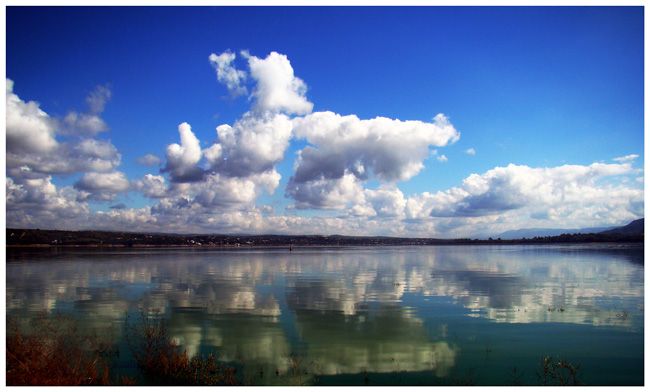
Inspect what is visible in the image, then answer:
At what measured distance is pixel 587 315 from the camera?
26.2 meters

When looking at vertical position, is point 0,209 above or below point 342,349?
above

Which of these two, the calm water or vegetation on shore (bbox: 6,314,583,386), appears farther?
the calm water

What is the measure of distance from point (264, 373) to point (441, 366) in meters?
6.54

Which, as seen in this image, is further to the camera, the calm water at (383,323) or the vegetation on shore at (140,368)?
the calm water at (383,323)

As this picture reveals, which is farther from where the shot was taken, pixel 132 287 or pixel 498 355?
pixel 132 287

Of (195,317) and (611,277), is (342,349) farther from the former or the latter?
(611,277)

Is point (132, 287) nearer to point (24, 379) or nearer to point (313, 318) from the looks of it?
point (313, 318)

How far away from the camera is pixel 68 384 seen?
13734 millimetres

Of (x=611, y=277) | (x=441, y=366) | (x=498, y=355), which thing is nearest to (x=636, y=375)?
(x=498, y=355)

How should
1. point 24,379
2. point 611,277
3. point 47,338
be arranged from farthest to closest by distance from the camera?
point 611,277
point 47,338
point 24,379

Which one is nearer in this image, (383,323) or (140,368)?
(140,368)

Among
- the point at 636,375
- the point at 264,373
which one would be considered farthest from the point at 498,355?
the point at 264,373

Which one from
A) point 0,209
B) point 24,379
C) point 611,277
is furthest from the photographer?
point 611,277

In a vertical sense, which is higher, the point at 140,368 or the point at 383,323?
the point at 140,368
